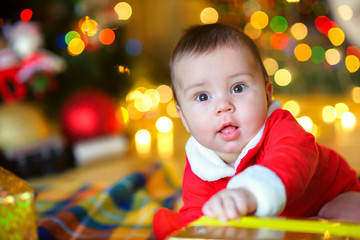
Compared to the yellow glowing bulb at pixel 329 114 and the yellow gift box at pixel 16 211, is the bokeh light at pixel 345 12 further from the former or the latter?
the yellow gift box at pixel 16 211

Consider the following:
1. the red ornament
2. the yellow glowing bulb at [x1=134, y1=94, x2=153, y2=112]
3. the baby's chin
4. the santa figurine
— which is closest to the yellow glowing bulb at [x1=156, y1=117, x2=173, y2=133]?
the yellow glowing bulb at [x1=134, y1=94, x2=153, y2=112]

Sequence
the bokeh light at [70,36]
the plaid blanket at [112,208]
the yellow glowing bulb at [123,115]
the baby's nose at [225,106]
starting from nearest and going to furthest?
the baby's nose at [225,106], the plaid blanket at [112,208], the bokeh light at [70,36], the yellow glowing bulb at [123,115]

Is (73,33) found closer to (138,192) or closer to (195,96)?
(138,192)

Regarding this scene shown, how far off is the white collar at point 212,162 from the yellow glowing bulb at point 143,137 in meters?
1.83

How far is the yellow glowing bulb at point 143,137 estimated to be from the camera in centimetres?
280

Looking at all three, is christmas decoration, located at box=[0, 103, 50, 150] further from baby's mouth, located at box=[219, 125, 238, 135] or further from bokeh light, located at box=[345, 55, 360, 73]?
bokeh light, located at box=[345, 55, 360, 73]

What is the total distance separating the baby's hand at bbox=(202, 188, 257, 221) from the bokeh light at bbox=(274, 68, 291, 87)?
286 centimetres

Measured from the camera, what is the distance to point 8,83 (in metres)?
2.21

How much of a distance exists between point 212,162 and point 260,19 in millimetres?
2400

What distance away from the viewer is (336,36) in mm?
2969

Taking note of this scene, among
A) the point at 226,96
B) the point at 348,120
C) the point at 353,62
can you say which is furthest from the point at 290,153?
the point at 353,62

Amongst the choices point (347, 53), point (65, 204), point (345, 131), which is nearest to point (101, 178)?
point (65, 204)

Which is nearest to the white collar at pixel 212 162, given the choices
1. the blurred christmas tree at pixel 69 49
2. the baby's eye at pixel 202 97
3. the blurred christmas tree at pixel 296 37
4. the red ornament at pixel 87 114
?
the baby's eye at pixel 202 97

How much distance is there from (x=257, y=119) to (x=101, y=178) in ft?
4.23
